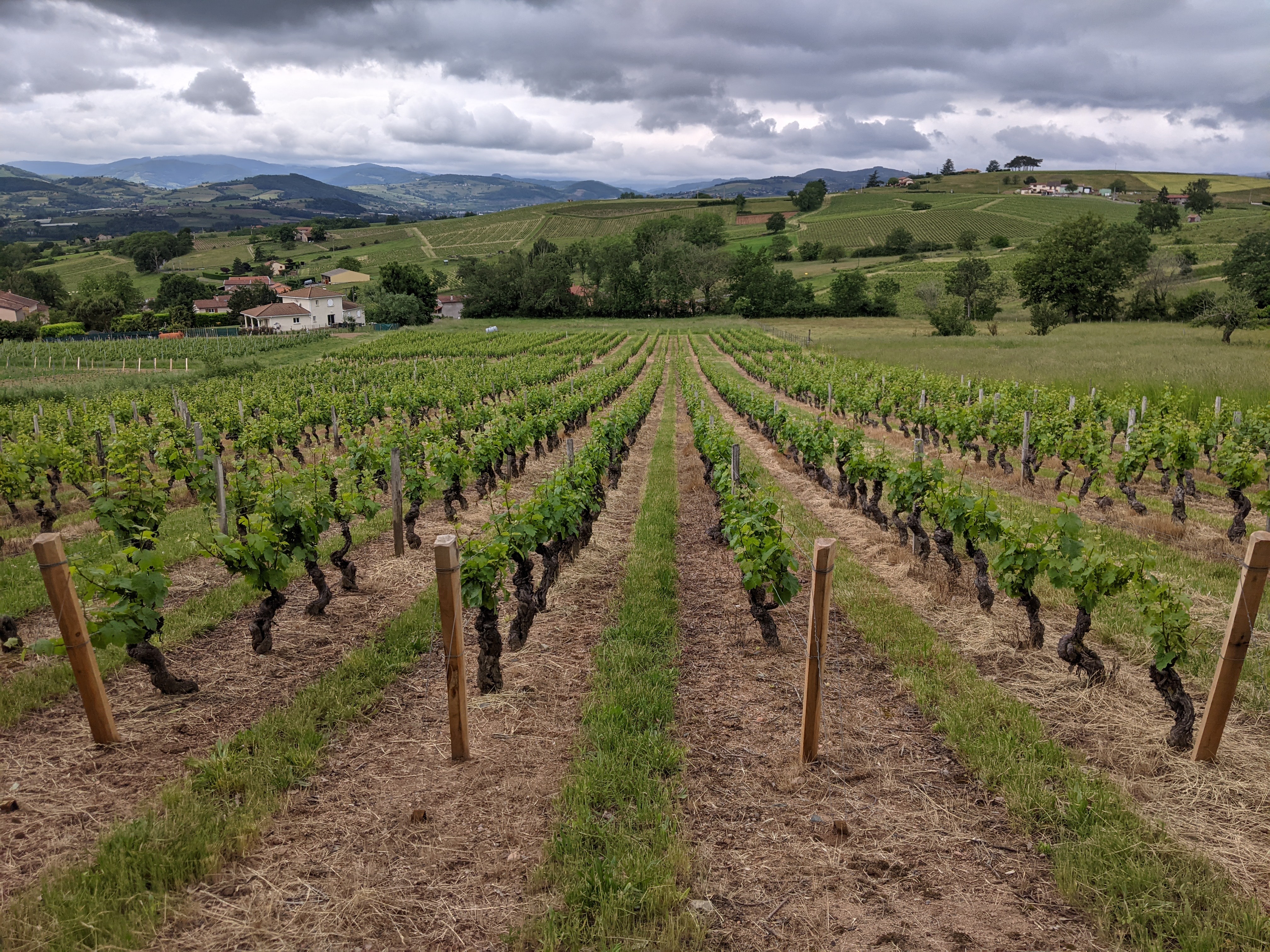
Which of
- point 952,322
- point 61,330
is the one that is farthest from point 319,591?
point 61,330

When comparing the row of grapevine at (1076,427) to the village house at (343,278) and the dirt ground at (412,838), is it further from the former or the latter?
the village house at (343,278)

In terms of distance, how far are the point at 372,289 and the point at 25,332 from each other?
29566 mm

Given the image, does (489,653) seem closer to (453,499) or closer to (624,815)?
(624,815)

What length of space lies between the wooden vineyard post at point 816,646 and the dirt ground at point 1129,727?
6.23ft

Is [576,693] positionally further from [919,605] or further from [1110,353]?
[1110,353]

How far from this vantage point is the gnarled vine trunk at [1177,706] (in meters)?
4.85

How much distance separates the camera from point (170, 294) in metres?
82.7

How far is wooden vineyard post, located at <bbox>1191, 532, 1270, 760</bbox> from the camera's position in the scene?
4.32 metres

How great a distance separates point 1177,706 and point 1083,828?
1583 mm

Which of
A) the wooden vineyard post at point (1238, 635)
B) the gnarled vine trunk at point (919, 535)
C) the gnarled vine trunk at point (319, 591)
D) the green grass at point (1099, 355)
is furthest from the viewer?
the green grass at point (1099, 355)

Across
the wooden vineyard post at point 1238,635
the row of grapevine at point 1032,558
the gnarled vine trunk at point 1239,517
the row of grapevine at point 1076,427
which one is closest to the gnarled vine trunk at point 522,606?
the row of grapevine at point 1032,558

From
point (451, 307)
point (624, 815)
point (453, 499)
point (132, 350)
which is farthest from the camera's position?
point (451, 307)

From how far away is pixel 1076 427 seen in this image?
626 inches

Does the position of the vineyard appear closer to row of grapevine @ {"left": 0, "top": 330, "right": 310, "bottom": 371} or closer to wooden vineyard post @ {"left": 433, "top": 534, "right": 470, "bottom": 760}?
wooden vineyard post @ {"left": 433, "top": 534, "right": 470, "bottom": 760}
